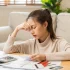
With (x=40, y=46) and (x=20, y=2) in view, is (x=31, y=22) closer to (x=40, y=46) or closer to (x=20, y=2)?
(x=40, y=46)

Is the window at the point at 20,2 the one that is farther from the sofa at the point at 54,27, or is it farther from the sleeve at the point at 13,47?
the sleeve at the point at 13,47

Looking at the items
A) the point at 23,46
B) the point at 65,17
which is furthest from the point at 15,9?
the point at 23,46

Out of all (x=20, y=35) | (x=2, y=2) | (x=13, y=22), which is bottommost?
(x=20, y=35)

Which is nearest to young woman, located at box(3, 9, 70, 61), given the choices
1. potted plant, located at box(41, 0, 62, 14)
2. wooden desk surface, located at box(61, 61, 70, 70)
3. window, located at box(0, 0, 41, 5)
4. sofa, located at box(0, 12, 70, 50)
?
wooden desk surface, located at box(61, 61, 70, 70)

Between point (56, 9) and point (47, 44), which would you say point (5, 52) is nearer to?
point (47, 44)

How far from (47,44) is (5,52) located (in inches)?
13.1

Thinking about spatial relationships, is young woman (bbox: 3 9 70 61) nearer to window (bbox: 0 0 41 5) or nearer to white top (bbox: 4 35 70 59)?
white top (bbox: 4 35 70 59)

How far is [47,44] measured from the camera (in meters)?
1.54

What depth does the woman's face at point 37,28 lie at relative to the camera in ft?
4.80

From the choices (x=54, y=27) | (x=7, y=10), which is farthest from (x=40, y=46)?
(x=7, y=10)

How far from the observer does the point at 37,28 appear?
58.1 inches

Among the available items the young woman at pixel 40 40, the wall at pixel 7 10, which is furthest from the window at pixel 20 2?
the young woman at pixel 40 40

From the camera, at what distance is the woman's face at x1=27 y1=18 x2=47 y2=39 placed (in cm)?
146

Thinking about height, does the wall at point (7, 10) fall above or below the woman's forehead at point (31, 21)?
above
